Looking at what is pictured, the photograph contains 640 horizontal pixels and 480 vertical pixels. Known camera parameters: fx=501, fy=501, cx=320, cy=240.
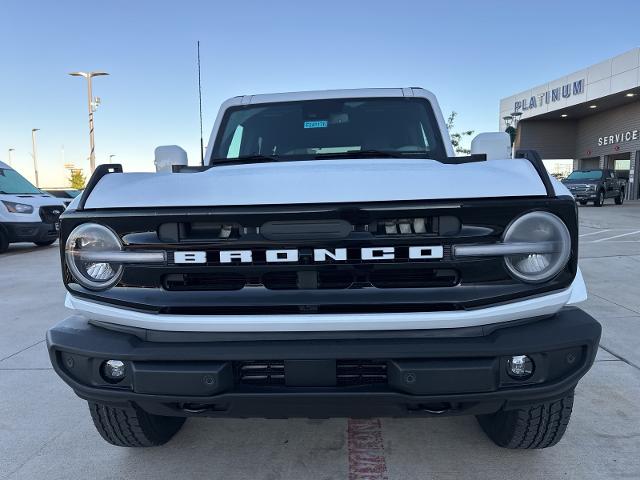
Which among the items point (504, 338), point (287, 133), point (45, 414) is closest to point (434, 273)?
point (504, 338)

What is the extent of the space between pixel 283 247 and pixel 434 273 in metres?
0.55

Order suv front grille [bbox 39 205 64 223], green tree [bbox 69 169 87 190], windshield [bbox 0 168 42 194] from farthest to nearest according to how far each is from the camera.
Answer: green tree [bbox 69 169 87 190] < windshield [bbox 0 168 42 194] < suv front grille [bbox 39 205 64 223]

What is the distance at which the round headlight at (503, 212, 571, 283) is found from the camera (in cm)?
177

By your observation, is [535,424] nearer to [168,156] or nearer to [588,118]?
[168,156]

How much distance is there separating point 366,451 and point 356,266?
119cm

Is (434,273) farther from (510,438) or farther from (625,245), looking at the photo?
(625,245)

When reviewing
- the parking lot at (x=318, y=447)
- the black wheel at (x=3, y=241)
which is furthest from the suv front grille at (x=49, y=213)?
the parking lot at (x=318, y=447)

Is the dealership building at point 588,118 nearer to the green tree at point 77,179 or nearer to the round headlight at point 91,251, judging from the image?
the round headlight at point 91,251

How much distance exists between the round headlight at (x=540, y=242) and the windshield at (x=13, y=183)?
1136 cm

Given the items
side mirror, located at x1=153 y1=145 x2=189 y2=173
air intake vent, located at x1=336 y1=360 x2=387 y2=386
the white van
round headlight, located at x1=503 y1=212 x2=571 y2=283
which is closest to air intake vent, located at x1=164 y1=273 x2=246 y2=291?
air intake vent, located at x1=336 y1=360 x2=387 y2=386

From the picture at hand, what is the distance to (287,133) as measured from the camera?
3354mm

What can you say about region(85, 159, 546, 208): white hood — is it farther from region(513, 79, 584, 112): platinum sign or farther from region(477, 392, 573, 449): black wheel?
region(513, 79, 584, 112): platinum sign

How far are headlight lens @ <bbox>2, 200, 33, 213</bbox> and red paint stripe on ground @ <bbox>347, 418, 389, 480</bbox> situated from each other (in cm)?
987

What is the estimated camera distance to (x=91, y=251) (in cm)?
188
